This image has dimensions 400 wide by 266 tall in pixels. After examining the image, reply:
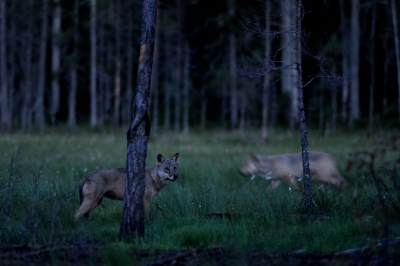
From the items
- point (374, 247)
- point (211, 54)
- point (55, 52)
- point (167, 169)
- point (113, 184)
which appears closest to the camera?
point (374, 247)

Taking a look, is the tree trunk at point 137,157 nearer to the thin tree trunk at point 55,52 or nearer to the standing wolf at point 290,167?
the standing wolf at point 290,167

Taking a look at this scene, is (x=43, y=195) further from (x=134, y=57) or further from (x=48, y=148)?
(x=134, y=57)

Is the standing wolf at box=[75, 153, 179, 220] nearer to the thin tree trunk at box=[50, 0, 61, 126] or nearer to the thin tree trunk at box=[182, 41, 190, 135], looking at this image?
the thin tree trunk at box=[182, 41, 190, 135]

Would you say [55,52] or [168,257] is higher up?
[55,52]

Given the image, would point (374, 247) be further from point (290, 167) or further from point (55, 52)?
point (55, 52)

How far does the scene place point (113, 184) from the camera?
10867 mm

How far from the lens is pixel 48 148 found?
23375 millimetres

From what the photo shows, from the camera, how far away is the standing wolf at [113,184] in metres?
10.4

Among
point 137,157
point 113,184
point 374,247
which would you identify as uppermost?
point 137,157

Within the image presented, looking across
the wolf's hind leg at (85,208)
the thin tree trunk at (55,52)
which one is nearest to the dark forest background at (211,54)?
the thin tree trunk at (55,52)

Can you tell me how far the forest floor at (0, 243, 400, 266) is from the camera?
7.29 m

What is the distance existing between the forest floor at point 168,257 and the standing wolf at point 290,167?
8380 mm

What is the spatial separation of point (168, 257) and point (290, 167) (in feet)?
32.8

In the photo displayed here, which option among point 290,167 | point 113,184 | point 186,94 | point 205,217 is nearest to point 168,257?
point 205,217
